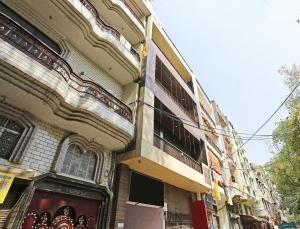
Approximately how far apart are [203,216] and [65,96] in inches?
363

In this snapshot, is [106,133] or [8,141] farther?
[106,133]

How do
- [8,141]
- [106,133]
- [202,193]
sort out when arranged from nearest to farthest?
[8,141]
[106,133]
[202,193]

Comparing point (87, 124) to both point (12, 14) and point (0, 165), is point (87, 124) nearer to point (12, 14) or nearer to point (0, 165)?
point (0, 165)

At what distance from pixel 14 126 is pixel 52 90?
1.52 meters

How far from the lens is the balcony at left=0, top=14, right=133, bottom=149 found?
461 centimetres

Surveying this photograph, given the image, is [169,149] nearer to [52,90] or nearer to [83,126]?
[83,126]

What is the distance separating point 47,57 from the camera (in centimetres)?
545

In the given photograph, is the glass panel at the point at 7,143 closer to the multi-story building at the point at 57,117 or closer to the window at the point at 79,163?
the multi-story building at the point at 57,117

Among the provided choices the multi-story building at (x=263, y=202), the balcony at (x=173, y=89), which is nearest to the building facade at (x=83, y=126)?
the balcony at (x=173, y=89)

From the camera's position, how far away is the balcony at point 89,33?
673 centimetres

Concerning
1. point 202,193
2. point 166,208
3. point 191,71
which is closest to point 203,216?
point 166,208

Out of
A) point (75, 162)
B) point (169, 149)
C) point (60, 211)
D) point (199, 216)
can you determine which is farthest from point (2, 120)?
point (199, 216)

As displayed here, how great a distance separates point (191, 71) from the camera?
1906 cm

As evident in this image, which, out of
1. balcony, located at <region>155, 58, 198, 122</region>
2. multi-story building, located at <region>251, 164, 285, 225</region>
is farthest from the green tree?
balcony, located at <region>155, 58, 198, 122</region>
